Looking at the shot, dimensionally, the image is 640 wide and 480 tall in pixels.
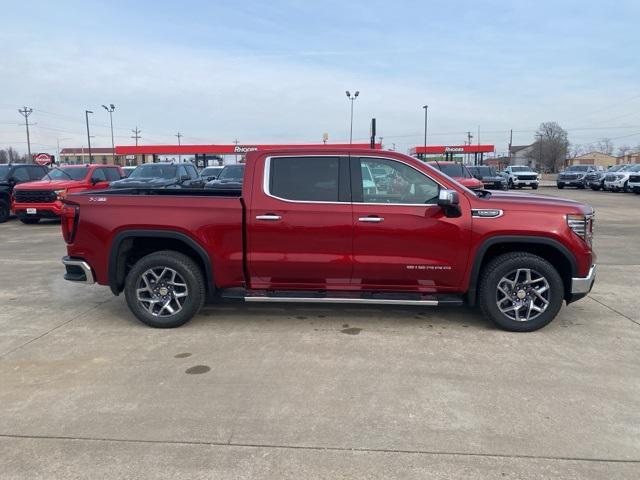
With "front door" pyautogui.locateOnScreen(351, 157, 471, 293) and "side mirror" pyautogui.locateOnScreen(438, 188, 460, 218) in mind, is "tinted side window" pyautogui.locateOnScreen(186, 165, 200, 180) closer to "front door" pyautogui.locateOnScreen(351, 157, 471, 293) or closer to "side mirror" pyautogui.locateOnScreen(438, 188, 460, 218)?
"front door" pyautogui.locateOnScreen(351, 157, 471, 293)

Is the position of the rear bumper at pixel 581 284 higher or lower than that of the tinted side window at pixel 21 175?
lower

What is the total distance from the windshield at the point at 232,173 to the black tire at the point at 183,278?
10841mm

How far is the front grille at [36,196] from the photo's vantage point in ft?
49.1

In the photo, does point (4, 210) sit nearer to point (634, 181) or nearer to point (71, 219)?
point (71, 219)

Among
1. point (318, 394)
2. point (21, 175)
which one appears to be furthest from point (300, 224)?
point (21, 175)

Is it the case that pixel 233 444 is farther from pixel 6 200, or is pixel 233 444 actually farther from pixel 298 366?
pixel 6 200

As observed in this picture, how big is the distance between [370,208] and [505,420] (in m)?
2.38

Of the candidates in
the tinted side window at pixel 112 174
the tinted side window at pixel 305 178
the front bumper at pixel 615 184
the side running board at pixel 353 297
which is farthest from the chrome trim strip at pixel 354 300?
the front bumper at pixel 615 184

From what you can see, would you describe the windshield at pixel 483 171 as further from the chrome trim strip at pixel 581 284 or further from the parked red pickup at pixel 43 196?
the chrome trim strip at pixel 581 284

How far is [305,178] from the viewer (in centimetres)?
536

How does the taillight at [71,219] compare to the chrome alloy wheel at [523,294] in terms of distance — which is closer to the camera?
the chrome alloy wheel at [523,294]

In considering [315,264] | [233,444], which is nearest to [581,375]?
[315,264]

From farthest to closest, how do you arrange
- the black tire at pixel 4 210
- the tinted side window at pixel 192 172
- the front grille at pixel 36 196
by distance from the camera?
1. the tinted side window at pixel 192 172
2. the black tire at pixel 4 210
3. the front grille at pixel 36 196

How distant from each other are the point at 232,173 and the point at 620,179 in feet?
80.6
